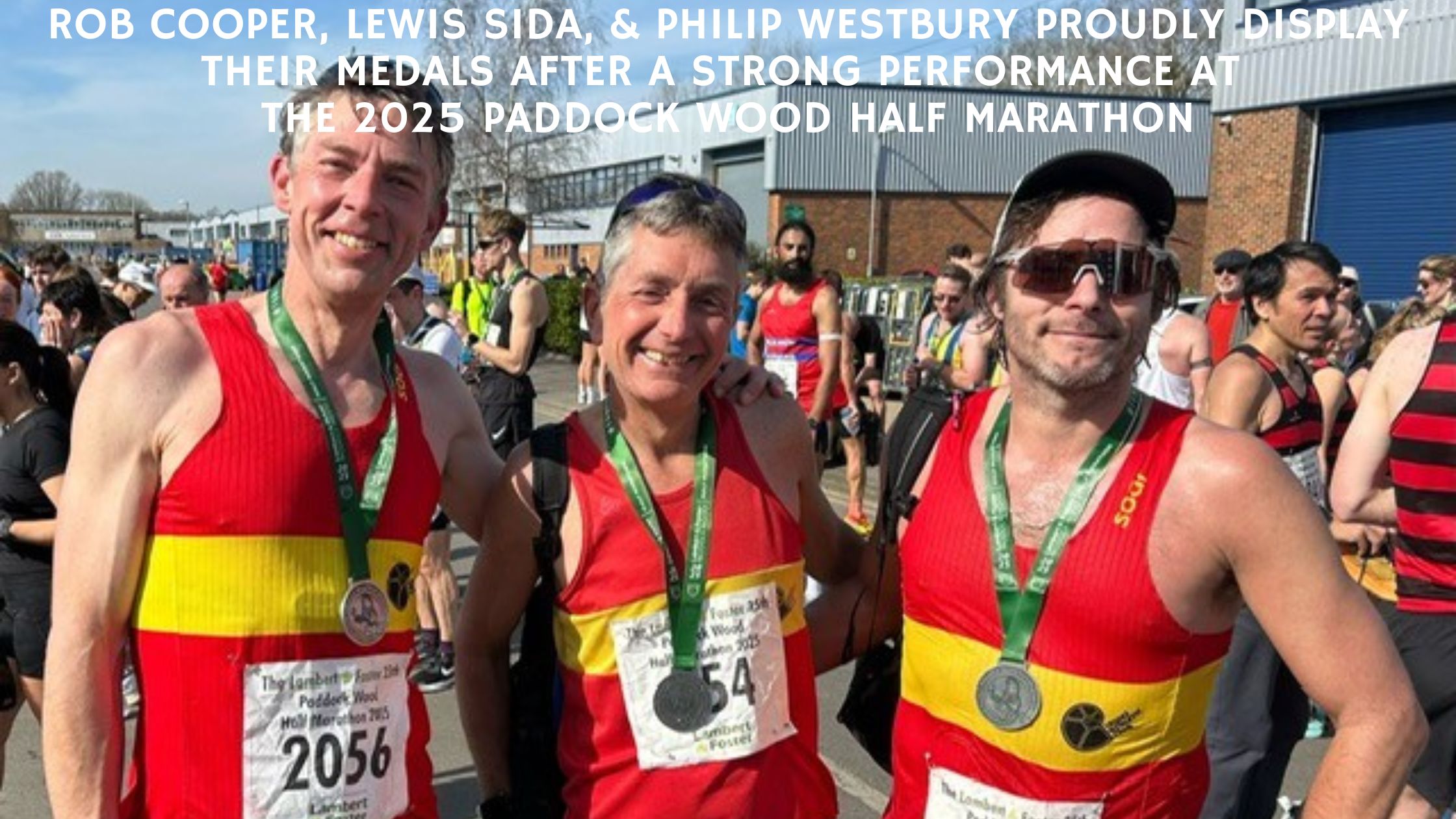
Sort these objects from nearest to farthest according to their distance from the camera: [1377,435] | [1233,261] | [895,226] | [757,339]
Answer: [1377,435], [1233,261], [757,339], [895,226]

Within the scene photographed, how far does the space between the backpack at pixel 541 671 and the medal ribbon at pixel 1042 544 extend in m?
0.78

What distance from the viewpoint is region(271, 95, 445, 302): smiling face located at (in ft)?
6.28

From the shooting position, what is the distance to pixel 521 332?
6980mm

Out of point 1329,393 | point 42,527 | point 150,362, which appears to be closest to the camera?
point 150,362

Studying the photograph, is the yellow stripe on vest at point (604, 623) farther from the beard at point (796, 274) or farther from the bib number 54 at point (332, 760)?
the beard at point (796, 274)

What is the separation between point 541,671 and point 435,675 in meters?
3.68

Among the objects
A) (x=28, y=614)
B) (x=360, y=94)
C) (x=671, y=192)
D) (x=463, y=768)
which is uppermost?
(x=360, y=94)

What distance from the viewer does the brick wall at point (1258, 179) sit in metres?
17.8

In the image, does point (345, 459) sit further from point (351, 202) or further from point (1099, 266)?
point (1099, 266)

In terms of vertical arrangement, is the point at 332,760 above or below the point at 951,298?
below

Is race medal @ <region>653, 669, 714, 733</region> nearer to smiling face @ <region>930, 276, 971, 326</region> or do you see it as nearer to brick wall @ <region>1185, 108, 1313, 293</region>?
smiling face @ <region>930, 276, 971, 326</region>

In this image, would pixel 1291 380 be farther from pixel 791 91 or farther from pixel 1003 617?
pixel 791 91

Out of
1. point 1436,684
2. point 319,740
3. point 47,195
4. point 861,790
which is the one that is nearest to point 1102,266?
point 319,740

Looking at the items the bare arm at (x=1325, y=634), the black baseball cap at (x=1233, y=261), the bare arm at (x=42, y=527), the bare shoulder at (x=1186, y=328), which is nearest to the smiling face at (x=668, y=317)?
the bare arm at (x=1325, y=634)
